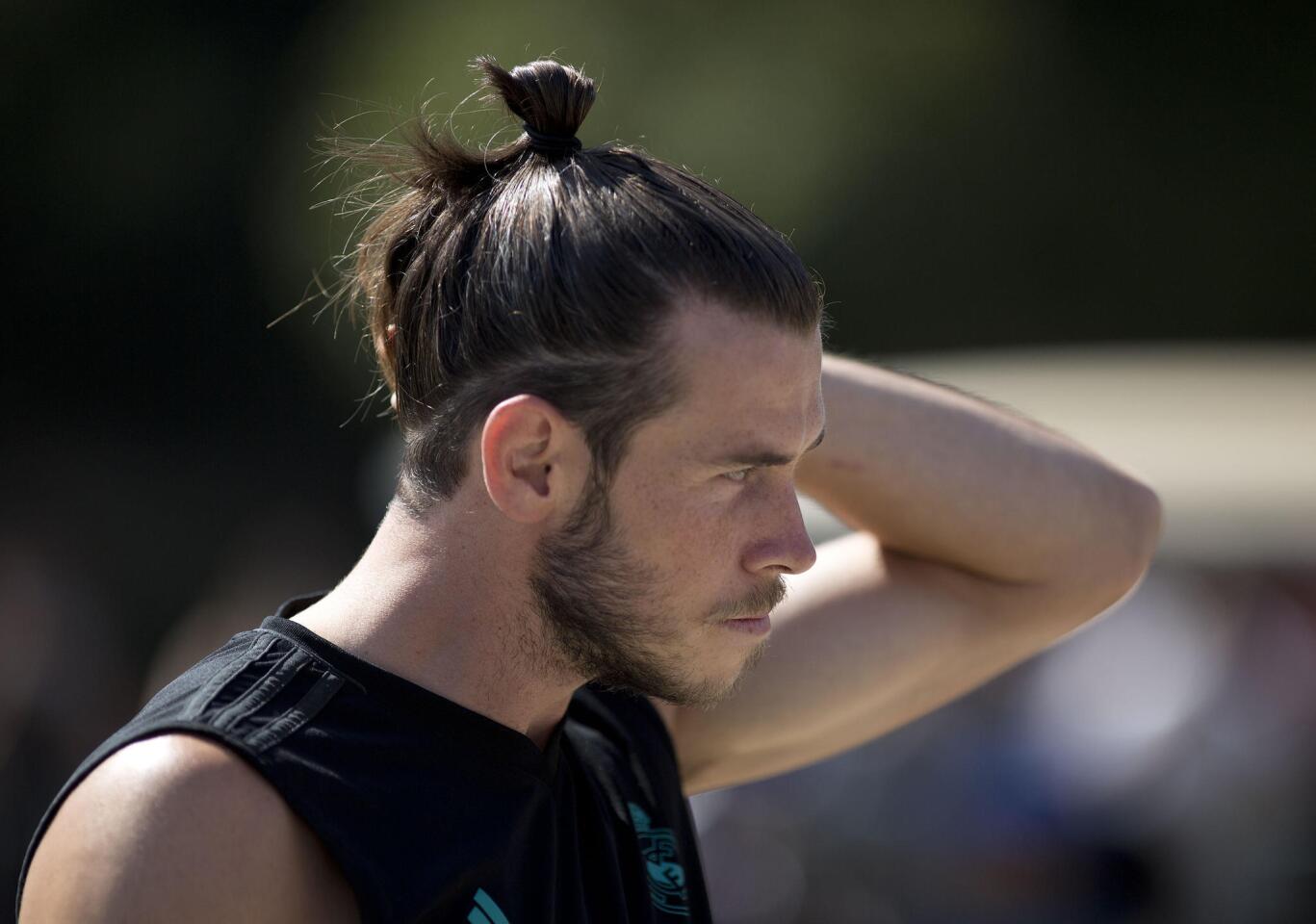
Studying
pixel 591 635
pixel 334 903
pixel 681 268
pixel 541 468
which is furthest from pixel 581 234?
pixel 334 903

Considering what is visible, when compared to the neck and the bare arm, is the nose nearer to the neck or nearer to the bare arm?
the neck

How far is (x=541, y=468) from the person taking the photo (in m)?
1.87

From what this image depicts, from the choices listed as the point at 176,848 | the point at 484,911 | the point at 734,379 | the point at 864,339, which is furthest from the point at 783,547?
the point at 864,339

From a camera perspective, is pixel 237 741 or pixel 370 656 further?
pixel 370 656

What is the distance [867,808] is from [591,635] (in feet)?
11.0

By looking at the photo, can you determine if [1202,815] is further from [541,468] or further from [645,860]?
[541,468]

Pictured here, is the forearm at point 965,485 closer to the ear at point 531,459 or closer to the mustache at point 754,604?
the mustache at point 754,604

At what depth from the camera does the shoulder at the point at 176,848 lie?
5.06 feet

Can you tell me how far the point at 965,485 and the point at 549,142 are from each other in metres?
0.89

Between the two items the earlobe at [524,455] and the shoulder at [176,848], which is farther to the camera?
the earlobe at [524,455]

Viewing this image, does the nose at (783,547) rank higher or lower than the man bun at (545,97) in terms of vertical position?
lower

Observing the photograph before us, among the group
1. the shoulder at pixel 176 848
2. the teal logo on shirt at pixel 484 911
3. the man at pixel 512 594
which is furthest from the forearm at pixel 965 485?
the shoulder at pixel 176 848

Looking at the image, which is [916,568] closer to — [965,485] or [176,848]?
[965,485]

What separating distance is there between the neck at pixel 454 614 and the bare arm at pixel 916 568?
479 mm
